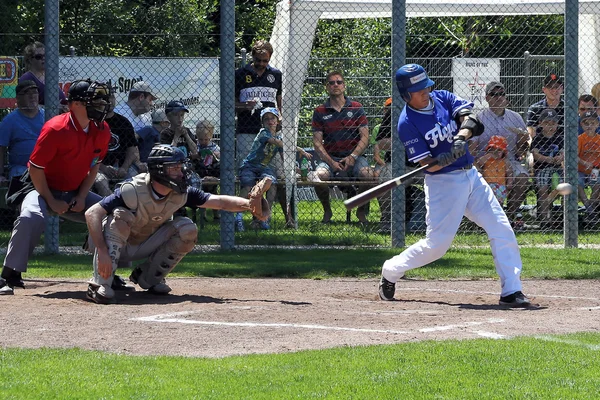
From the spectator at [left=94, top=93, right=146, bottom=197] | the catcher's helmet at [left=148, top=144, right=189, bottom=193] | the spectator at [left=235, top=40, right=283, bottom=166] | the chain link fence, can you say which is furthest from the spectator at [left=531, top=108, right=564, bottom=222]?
the catcher's helmet at [left=148, top=144, right=189, bottom=193]

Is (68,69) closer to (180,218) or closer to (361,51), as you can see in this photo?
(180,218)

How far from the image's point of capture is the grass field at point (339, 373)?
4883mm

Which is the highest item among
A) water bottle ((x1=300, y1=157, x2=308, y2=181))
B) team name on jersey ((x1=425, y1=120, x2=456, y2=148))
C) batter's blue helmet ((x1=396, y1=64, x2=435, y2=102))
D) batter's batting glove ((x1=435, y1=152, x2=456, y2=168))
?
batter's blue helmet ((x1=396, y1=64, x2=435, y2=102))

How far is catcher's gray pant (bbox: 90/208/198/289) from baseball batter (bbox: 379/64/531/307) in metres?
1.90

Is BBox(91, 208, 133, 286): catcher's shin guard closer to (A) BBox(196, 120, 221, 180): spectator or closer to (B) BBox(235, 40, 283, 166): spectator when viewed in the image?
(B) BBox(235, 40, 283, 166): spectator

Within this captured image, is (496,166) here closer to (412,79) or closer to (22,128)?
(412,79)

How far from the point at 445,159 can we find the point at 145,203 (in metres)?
2.36

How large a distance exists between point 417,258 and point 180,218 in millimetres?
1966

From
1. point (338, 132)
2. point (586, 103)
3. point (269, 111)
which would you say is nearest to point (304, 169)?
point (338, 132)

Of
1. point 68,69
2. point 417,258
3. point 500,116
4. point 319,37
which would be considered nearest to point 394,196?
point 500,116

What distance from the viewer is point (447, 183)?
806 centimetres

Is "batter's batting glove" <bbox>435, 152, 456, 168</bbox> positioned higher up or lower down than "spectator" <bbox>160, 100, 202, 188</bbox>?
lower down

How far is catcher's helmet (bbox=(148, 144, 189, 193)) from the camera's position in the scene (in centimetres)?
772

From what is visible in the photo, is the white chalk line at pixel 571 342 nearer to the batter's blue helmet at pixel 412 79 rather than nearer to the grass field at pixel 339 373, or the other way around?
the grass field at pixel 339 373
